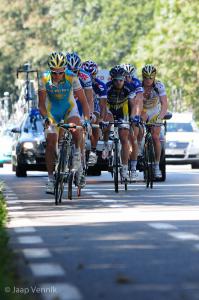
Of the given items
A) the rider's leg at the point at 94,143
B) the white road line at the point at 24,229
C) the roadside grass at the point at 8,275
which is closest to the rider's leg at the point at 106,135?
the rider's leg at the point at 94,143

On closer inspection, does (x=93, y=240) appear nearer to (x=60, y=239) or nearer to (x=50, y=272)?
(x=60, y=239)

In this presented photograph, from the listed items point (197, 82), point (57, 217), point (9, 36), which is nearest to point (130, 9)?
point (9, 36)

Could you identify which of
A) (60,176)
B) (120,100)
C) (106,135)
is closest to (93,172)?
(106,135)

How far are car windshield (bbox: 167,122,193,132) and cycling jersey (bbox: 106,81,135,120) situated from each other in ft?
56.5

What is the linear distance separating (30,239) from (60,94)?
7.15 meters

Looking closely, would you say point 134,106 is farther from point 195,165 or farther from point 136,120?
point 195,165

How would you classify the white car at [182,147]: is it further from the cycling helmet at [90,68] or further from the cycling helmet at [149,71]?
the cycling helmet at [149,71]

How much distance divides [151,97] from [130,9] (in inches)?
3047

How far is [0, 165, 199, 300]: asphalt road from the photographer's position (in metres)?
10.0

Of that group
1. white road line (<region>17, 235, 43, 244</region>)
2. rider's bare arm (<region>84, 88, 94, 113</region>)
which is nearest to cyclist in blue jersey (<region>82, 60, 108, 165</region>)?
rider's bare arm (<region>84, 88, 94, 113</region>)

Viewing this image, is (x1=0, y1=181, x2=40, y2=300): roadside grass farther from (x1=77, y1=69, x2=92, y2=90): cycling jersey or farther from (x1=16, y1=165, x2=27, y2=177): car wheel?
(x1=16, y1=165, x2=27, y2=177): car wheel

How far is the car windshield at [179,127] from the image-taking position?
137 feet

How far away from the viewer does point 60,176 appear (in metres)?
20.4

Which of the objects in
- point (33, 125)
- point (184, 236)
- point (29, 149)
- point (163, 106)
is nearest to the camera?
point (184, 236)
